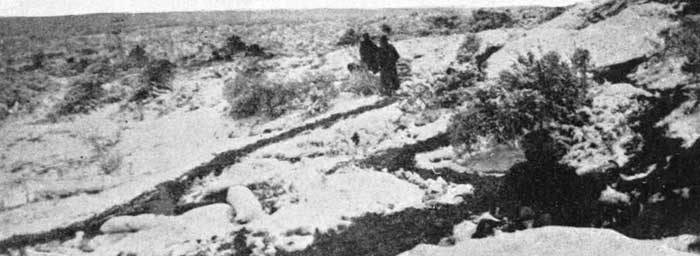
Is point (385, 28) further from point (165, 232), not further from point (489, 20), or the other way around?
point (165, 232)

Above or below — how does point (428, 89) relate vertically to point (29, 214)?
above

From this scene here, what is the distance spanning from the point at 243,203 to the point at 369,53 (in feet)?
26.1

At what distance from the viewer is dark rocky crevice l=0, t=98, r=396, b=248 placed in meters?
9.68

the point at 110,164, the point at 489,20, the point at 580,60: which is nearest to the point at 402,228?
the point at 580,60

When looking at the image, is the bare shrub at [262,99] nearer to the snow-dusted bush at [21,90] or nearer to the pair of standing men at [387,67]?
the pair of standing men at [387,67]

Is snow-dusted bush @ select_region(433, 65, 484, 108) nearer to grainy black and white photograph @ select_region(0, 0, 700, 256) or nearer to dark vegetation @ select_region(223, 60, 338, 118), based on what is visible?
grainy black and white photograph @ select_region(0, 0, 700, 256)

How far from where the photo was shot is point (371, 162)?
10.6 metres

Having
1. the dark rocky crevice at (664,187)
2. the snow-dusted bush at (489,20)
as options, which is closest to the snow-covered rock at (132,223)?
the dark rocky crevice at (664,187)

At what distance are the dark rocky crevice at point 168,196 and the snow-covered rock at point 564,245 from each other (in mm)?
5927

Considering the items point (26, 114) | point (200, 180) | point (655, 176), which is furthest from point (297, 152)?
point (26, 114)

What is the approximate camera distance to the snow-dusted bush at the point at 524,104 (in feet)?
28.7

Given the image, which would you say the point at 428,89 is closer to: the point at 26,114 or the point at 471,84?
the point at 471,84

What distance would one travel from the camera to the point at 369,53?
1630 centimetres

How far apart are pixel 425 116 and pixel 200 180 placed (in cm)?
457
